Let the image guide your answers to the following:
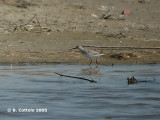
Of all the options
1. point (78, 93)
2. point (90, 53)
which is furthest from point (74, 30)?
point (78, 93)

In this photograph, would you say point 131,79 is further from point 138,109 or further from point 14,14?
point 14,14

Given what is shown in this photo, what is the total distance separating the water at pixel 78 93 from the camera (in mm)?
8495

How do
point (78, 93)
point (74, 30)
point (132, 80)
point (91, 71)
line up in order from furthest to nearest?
point (74, 30) → point (91, 71) → point (132, 80) → point (78, 93)

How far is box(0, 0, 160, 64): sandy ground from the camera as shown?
44.3ft

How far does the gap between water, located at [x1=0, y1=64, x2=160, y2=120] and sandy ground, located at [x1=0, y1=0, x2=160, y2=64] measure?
0.79m

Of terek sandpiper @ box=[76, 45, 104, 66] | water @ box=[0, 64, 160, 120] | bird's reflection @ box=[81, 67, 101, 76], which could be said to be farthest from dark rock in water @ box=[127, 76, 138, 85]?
terek sandpiper @ box=[76, 45, 104, 66]

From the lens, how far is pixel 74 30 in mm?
15625

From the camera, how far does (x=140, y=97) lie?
976cm

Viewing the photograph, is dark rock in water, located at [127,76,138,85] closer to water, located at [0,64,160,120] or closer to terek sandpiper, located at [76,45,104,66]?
water, located at [0,64,160,120]

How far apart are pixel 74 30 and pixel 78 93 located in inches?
228

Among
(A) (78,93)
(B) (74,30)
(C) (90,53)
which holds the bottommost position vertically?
(A) (78,93)

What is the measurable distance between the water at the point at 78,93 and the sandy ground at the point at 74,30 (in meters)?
0.79

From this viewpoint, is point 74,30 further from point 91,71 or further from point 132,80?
point 132,80

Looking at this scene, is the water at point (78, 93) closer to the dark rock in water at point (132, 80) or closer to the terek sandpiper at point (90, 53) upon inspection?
the dark rock in water at point (132, 80)
